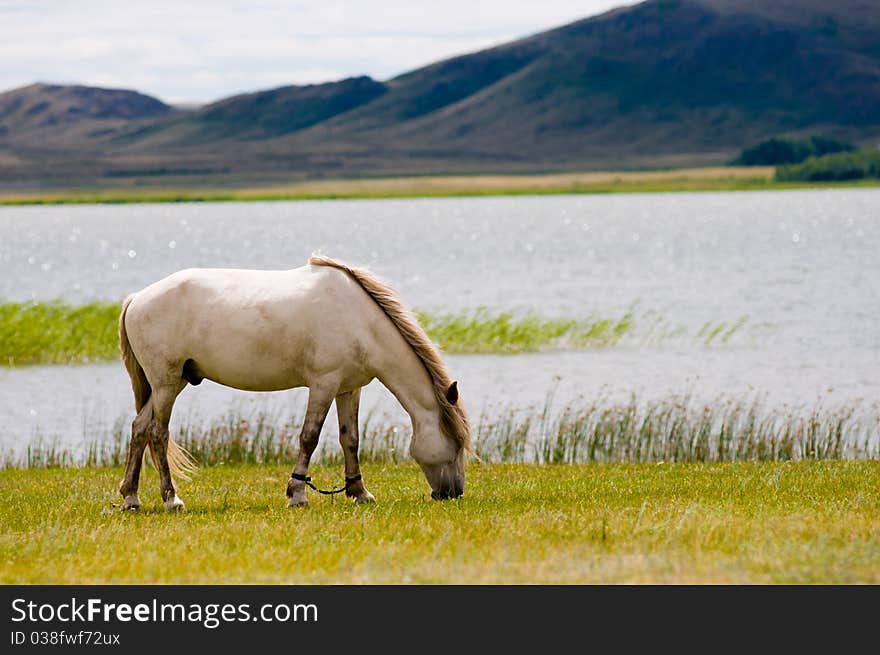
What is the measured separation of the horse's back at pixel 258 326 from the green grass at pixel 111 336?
21.6m

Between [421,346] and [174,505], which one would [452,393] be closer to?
[421,346]

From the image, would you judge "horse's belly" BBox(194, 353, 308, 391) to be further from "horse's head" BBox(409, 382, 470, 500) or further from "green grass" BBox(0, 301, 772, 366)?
"green grass" BBox(0, 301, 772, 366)

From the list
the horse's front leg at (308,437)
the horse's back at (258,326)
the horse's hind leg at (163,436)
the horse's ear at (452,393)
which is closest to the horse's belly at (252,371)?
the horse's back at (258,326)

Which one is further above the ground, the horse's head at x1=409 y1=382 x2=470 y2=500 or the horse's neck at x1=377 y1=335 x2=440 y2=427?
the horse's neck at x1=377 y1=335 x2=440 y2=427

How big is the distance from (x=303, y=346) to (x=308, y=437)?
2.70ft

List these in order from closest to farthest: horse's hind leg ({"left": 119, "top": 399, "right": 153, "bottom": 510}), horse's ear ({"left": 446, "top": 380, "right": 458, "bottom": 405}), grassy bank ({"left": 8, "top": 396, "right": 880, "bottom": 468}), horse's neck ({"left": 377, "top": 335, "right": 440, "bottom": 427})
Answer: horse's ear ({"left": 446, "top": 380, "right": 458, "bottom": 405}) → horse's neck ({"left": 377, "top": 335, "right": 440, "bottom": 427}) → horse's hind leg ({"left": 119, "top": 399, "right": 153, "bottom": 510}) → grassy bank ({"left": 8, "top": 396, "right": 880, "bottom": 468})

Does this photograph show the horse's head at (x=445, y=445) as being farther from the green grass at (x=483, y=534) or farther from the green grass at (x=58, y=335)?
the green grass at (x=58, y=335)

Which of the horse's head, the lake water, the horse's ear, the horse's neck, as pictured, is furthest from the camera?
the lake water

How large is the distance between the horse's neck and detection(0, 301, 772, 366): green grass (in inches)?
852

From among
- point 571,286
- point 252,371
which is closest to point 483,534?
point 252,371

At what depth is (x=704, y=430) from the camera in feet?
61.9

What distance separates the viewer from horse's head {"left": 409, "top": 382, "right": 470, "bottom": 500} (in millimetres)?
11859

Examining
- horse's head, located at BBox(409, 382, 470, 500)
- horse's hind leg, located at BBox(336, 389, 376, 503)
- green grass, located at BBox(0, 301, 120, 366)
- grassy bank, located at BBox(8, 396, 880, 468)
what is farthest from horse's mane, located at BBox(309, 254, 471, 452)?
green grass, located at BBox(0, 301, 120, 366)

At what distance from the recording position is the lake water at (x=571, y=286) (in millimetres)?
27156
